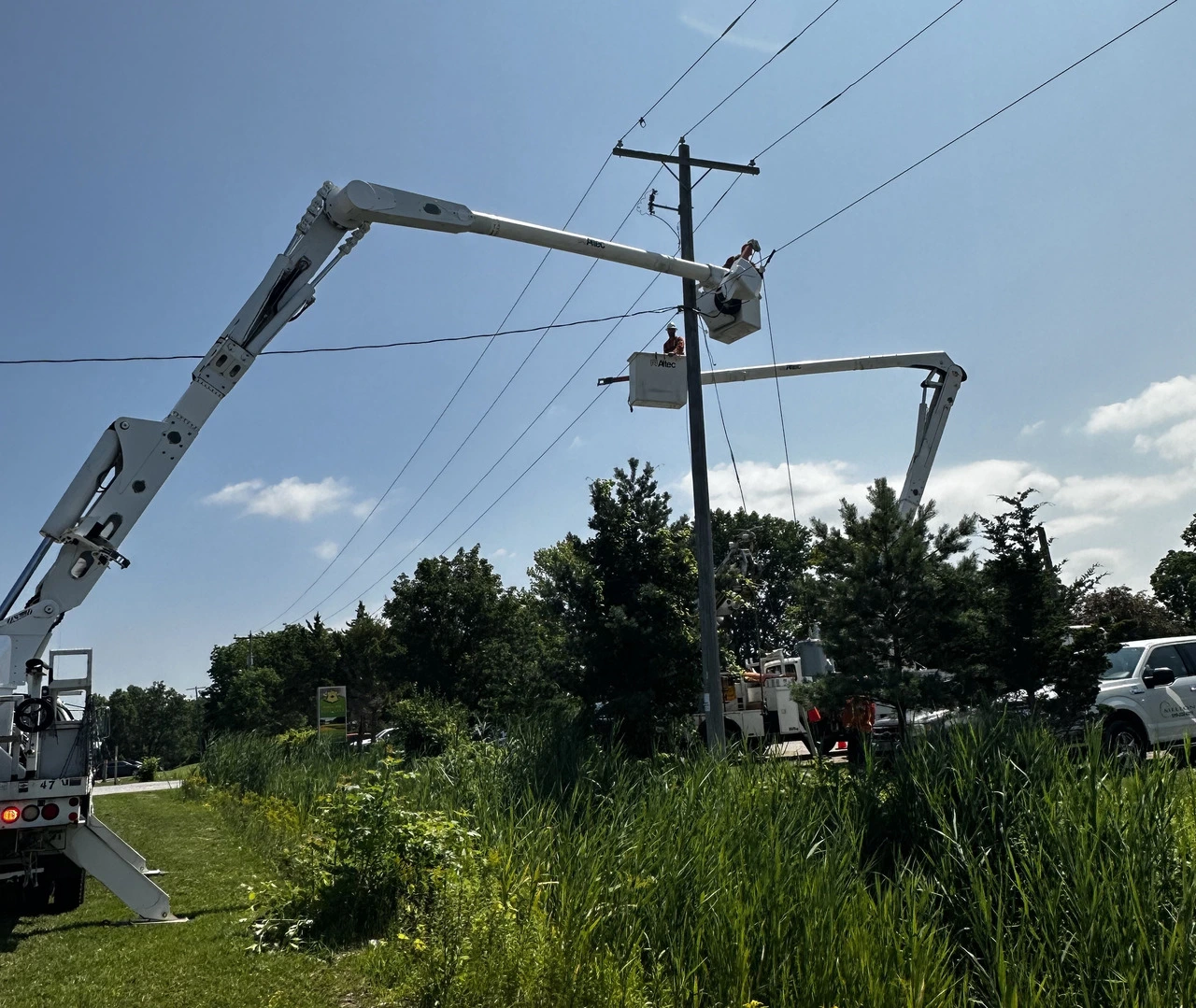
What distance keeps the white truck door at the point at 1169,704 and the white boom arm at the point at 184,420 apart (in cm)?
856

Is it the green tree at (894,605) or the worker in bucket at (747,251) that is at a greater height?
the worker in bucket at (747,251)

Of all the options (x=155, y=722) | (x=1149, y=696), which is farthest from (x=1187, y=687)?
(x=155, y=722)

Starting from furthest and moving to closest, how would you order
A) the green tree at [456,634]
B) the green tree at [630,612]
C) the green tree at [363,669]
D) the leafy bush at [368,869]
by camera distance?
1. the green tree at [363,669]
2. the green tree at [456,634]
3. the green tree at [630,612]
4. the leafy bush at [368,869]

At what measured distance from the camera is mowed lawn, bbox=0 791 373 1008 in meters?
5.78

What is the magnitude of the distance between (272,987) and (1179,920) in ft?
16.9

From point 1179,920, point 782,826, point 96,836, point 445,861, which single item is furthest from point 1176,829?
point 96,836

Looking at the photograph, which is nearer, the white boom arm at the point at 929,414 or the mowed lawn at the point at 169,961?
the mowed lawn at the point at 169,961

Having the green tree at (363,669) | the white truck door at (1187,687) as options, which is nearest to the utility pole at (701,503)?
the white truck door at (1187,687)

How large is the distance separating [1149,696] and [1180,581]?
48.9m

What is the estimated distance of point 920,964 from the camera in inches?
155

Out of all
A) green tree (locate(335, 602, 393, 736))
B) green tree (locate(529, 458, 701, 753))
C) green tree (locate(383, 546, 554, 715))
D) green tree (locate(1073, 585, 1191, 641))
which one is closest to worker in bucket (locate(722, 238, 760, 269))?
green tree (locate(529, 458, 701, 753))

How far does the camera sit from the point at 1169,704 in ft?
41.0

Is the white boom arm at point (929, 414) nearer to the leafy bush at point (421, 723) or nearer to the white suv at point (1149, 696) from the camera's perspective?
the white suv at point (1149, 696)

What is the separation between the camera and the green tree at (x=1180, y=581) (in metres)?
50.8
